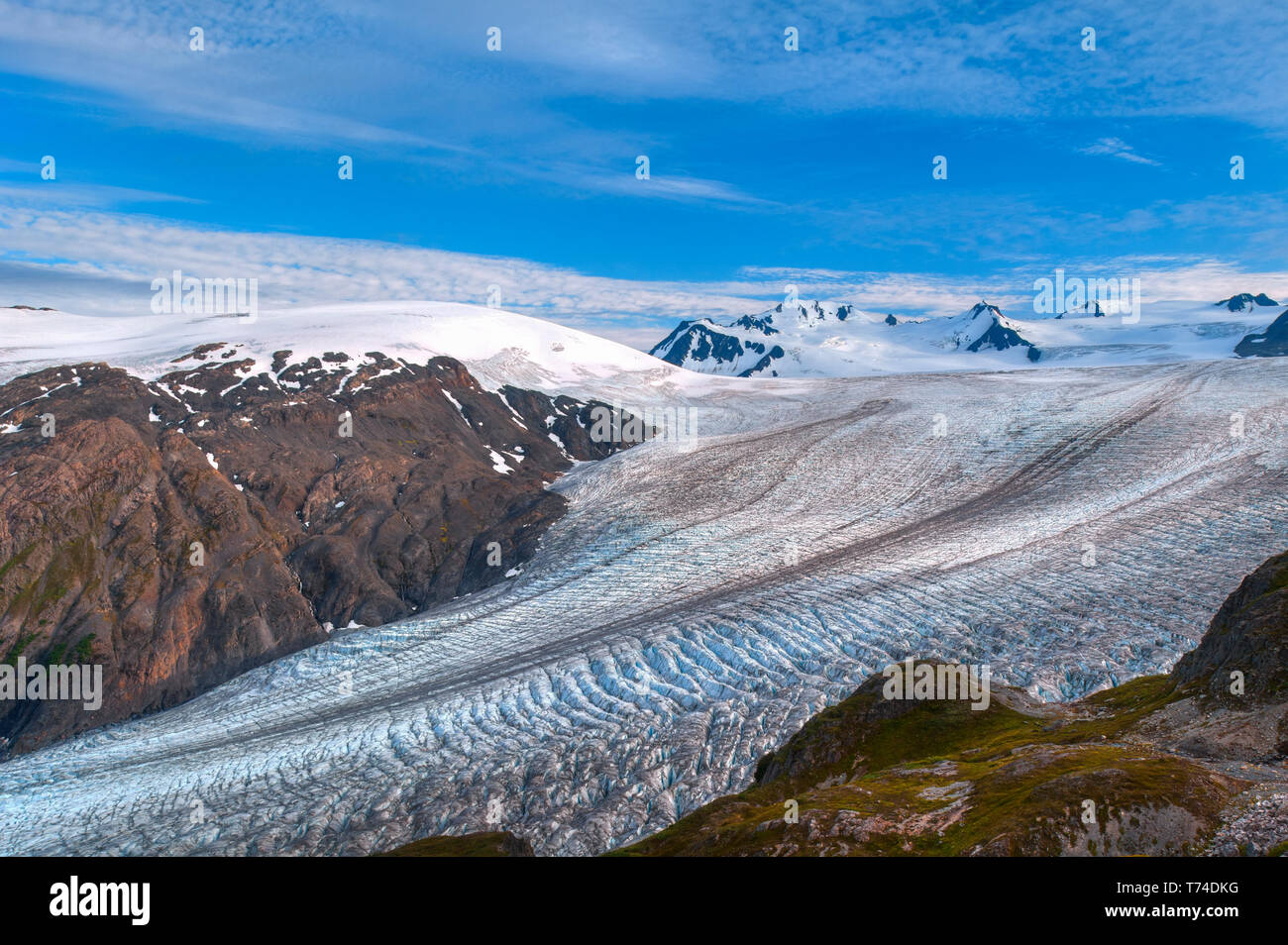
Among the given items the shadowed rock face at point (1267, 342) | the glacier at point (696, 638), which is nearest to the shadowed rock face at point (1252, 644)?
the glacier at point (696, 638)

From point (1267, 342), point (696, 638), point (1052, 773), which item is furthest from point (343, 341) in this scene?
point (1267, 342)

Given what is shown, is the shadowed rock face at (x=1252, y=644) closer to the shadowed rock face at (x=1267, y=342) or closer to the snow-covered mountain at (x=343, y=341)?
the snow-covered mountain at (x=343, y=341)

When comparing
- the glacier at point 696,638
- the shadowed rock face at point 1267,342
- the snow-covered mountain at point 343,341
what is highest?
the shadowed rock face at point 1267,342

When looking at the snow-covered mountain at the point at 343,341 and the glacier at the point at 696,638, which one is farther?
the snow-covered mountain at the point at 343,341

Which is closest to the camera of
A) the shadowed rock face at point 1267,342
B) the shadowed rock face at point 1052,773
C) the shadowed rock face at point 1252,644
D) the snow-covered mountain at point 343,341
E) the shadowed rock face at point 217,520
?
the shadowed rock face at point 1052,773

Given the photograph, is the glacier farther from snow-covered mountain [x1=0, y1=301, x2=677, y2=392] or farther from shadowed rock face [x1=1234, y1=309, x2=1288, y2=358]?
shadowed rock face [x1=1234, y1=309, x2=1288, y2=358]

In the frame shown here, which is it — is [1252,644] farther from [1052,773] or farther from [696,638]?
[696,638]

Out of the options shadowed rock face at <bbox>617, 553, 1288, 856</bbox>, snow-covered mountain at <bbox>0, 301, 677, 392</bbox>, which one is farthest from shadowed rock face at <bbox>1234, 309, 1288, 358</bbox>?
shadowed rock face at <bbox>617, 553, 1288, 856</bbox>
